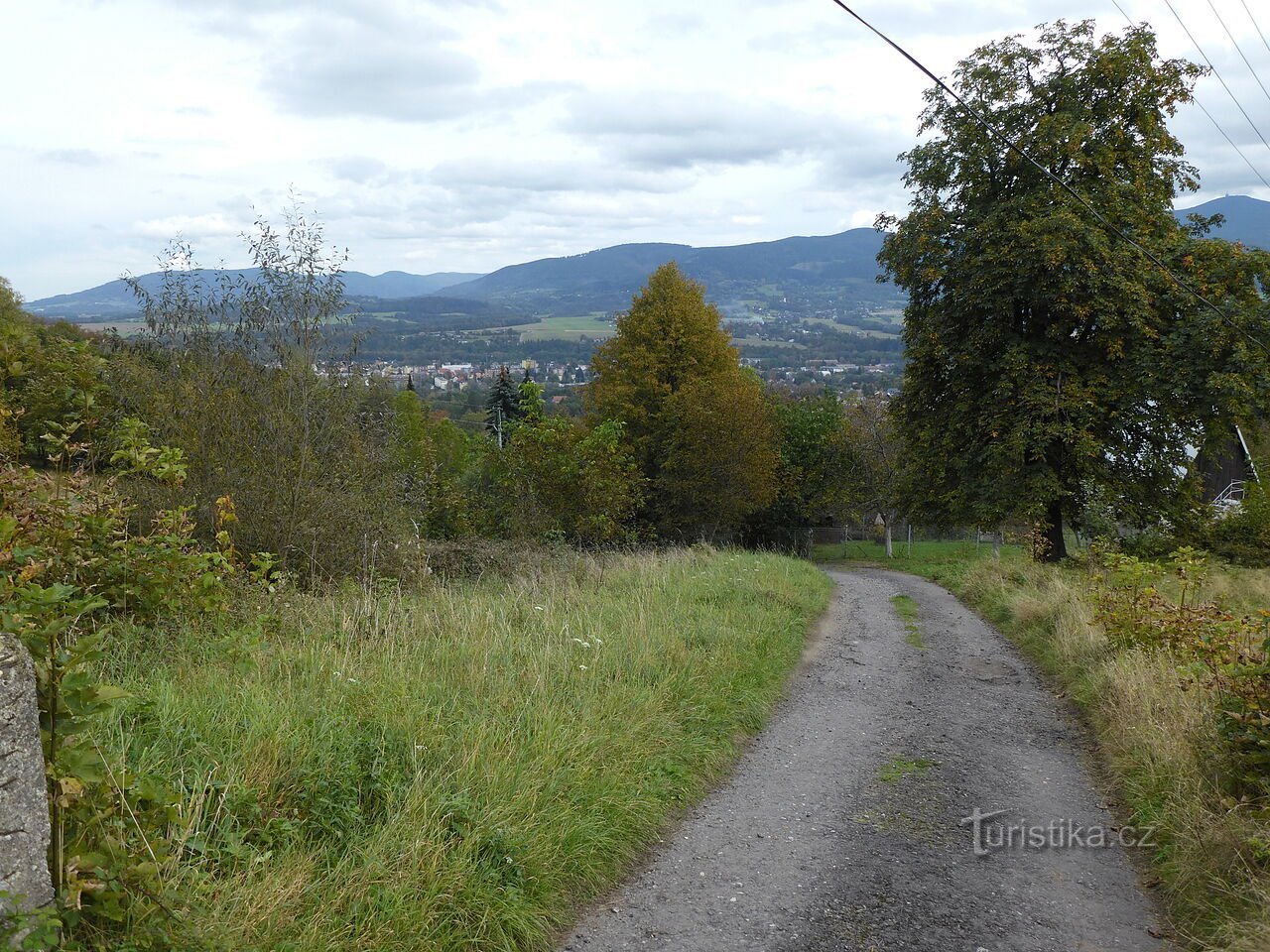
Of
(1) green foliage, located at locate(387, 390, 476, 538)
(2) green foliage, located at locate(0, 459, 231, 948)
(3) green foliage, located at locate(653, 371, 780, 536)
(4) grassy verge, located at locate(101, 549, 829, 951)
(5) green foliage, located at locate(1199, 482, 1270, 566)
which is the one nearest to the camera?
(2) green foliage, located at locate(0, 459, 231, 948)

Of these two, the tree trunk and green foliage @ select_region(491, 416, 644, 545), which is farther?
green foliage @ select_region(491, 416, 644, 545)

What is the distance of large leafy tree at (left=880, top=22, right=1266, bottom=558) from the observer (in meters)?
17.8

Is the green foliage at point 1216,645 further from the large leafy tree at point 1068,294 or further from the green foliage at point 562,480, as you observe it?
the green foliage at point 562,480

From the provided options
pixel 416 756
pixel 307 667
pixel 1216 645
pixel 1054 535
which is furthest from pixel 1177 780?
pixel 1054 535

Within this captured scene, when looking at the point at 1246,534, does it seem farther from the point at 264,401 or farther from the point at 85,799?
the point at 85,799

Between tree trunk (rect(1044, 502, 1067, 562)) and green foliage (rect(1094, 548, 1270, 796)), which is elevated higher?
green foliage (rect(1094, 548, 1270, 796))

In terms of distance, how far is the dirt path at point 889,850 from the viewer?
433 centimetres

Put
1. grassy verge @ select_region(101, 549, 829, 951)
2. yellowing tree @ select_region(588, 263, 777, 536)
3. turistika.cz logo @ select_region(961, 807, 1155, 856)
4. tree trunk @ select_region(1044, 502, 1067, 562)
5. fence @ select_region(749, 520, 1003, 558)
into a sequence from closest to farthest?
1. grassy verge @ select_region(101, 549, 829, 951)
2. turistika.cz logo @ select_region(961, 807, 1155, 856)
3. tree trunk @ select_region(1044, 502, 1067, 562)
4. yellowing tree @ select_region(588, 263, 777, 536)
5. fence @ select_region(749, 520, 1003, 558)

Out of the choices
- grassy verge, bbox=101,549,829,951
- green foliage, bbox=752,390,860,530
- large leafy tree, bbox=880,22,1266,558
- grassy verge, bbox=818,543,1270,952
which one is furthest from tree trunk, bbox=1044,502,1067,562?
green foliage, bbox=752,390,860,530

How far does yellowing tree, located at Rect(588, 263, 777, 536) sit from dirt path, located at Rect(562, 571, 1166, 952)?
2245 cm

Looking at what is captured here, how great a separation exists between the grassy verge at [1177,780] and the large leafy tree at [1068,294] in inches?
357

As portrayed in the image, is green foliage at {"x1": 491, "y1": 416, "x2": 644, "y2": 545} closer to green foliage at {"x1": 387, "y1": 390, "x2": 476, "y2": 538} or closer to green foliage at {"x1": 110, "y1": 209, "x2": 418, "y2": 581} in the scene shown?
green foliage at {"x1": 387, "y1": 390, "x2": 476, "y2": 538}

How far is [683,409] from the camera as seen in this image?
30969 millimetres

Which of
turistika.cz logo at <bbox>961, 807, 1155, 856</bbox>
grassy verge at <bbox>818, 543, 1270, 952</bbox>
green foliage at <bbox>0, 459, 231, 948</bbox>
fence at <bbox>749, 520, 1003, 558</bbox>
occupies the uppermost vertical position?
green foliage at <bbox>0, 459, 231, 948</bbox>
